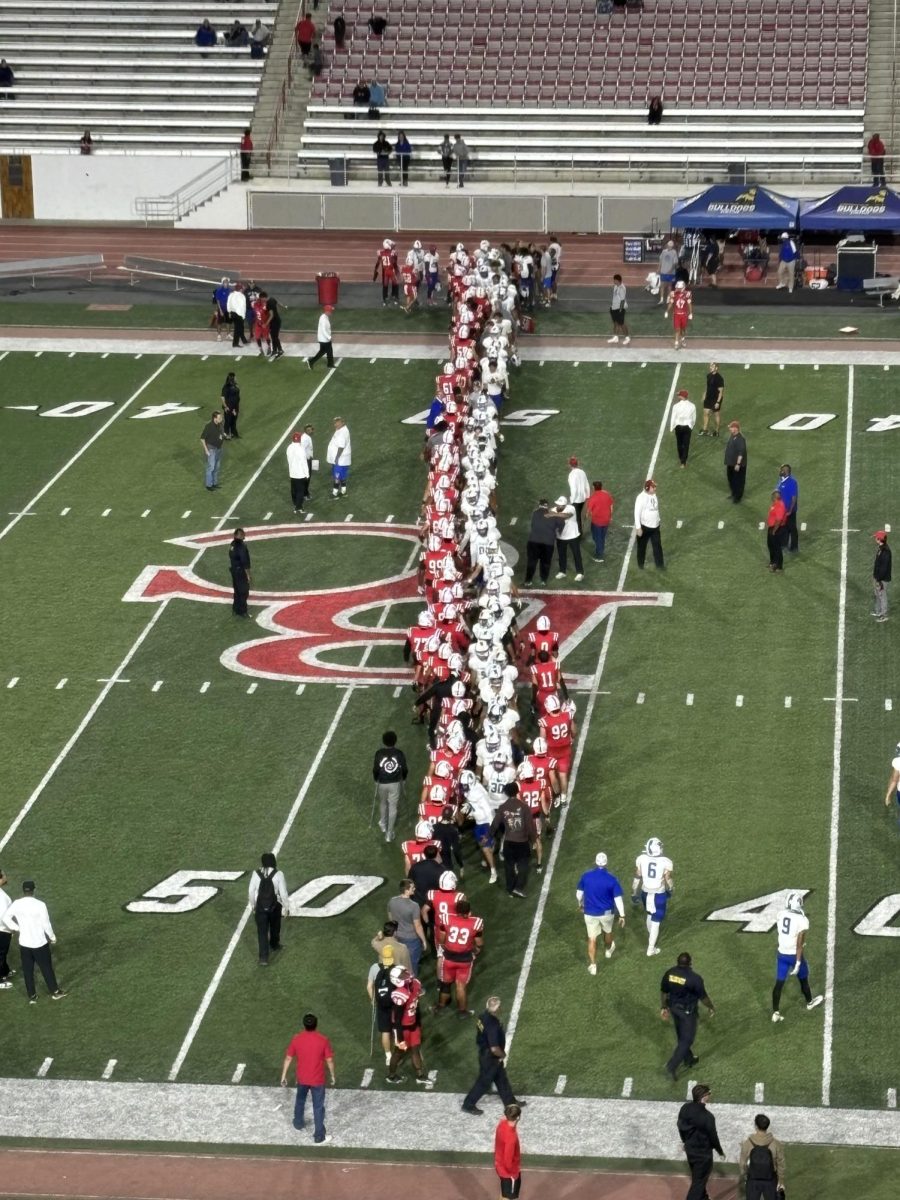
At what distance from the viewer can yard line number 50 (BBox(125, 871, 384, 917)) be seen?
25.1 m

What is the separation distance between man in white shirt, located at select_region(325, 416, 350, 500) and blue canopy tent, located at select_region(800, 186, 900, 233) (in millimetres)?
12263

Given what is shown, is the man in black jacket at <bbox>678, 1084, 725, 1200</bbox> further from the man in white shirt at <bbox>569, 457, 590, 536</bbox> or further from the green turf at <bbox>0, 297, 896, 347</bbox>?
the green turf at <bbox>0, 297, 896, 347</bbox>

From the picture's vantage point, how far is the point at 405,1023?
72.5 ft

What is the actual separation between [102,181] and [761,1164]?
3692 cm

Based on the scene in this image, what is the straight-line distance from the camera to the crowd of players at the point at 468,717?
2312 cm

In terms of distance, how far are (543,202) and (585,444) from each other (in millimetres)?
12876

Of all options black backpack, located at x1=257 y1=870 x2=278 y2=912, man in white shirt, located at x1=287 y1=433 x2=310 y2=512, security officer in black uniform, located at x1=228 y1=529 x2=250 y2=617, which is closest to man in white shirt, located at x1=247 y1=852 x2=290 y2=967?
black backpack, located at x1=257 y1=870 x2=278 y2=912

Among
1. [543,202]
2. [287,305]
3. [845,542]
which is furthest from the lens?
[543,202]

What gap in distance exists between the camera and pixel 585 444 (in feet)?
122

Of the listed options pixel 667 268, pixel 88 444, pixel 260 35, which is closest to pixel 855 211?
pixel 667 268

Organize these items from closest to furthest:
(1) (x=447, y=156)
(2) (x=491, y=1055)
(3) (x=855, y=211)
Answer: (2) (x=491, y=1055)
(3) (x=855, y=211)
(1) (x=447, y=156)

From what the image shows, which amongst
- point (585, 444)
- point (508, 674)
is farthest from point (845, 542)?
point (508, 674)

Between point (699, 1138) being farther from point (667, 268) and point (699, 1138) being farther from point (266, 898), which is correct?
point (667, 268)

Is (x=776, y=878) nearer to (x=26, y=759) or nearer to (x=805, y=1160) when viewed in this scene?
(x=805, y=1160)
